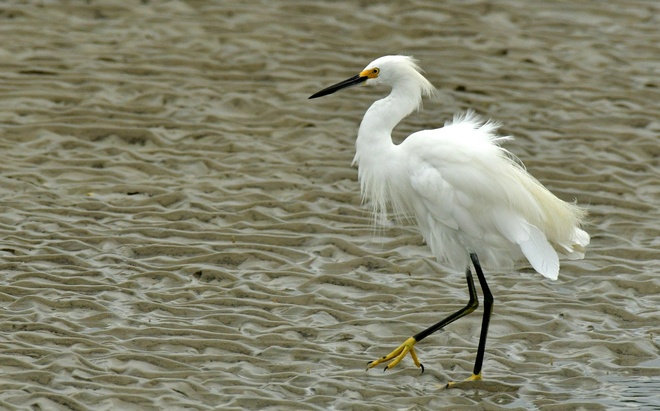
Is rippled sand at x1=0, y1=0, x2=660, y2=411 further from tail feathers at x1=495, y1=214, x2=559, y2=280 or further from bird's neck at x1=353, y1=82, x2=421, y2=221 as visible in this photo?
bird's neck at x1=353, y1=82, x2=421, y2=221

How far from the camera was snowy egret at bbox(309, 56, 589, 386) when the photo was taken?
637 centimetres

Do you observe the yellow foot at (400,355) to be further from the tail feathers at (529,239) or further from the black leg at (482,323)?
the tail feathers at (529,239)

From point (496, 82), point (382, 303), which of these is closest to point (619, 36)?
point (496, 82)

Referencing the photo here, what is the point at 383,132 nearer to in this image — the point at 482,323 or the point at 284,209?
the point at 482,323

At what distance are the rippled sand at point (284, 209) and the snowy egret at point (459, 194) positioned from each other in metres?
0.58

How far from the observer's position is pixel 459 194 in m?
6.39

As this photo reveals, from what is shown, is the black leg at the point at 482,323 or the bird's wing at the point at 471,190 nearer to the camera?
the black leg at the point at 482,323

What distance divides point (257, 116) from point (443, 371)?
14.2ft

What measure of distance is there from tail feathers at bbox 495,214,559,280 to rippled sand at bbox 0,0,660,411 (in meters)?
0.67

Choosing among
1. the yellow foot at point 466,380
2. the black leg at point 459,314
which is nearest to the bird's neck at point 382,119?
the black leg at point 459,314

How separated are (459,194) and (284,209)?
2434 mm

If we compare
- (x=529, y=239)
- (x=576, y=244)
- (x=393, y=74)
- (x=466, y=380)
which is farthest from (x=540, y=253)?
(x=393, y=74)

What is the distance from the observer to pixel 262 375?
6082 mm

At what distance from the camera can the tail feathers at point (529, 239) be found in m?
6.26
